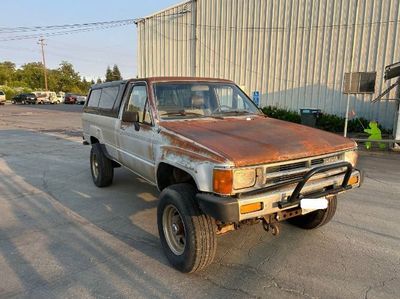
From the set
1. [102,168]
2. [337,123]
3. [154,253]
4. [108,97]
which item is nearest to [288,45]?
[337,123]

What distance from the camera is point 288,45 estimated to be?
15.5 m

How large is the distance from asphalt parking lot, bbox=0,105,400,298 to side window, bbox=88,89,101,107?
170 cm

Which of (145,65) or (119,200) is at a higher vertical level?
(145,65)

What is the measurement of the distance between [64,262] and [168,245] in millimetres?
1104

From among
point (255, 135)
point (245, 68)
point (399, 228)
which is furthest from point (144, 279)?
point (245, 68)

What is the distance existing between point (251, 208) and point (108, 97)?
3.90 meters

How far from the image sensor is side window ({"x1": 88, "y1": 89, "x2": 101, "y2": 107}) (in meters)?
6.55

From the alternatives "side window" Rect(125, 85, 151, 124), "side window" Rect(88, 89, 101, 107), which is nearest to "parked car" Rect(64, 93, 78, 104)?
"side window" Rect(88, 89, 101, 107)

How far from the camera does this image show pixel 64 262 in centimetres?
362

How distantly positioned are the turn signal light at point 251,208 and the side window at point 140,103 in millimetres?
1830

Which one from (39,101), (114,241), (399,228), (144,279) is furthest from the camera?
(39,101)

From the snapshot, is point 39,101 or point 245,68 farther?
point 39,101

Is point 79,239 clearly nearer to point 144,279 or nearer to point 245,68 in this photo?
point 144,279

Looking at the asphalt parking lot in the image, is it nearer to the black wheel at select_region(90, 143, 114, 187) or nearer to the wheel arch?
the black wheel at select_region(90, 143, 114, 187)
